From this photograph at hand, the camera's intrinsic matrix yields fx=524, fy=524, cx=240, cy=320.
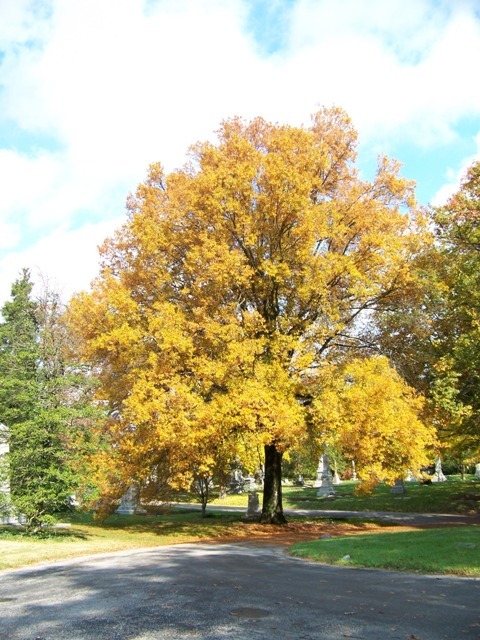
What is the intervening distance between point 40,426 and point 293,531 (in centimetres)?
988

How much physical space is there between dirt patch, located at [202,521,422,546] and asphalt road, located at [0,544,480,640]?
671cm

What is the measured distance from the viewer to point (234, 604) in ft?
22.5

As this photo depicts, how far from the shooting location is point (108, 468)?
17750 mm

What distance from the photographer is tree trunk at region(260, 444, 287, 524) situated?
→ 68.3 ft

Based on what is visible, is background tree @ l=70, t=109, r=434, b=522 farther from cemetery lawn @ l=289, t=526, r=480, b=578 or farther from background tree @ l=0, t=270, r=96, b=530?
cemetery lawn @ l=289, t=526, r=480, b=578

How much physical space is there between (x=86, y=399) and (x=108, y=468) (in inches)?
114

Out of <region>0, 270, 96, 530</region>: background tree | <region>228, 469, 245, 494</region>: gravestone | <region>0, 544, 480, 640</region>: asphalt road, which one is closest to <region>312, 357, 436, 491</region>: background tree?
<region>0, 544, 480, 640</region>: asphalt road

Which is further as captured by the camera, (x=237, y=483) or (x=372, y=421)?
(x=237, y=483)

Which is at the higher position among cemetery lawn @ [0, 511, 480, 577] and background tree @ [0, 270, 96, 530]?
background tree @ [0, 270, 96, 530]

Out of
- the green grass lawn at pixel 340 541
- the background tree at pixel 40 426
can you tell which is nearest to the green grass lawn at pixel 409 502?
the green grass lawn at pixel 340 541

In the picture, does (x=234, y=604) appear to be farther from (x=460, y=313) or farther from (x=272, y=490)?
(x=460, y=313)

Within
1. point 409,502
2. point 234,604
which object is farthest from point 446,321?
point 234,604

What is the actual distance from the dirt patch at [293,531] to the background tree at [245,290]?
964mm

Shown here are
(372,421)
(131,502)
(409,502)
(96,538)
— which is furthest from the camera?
(409,502)
